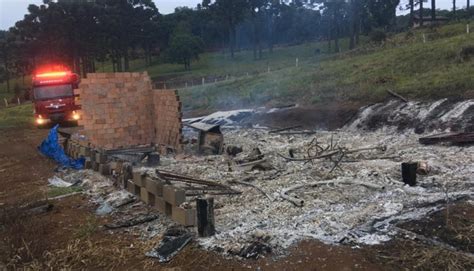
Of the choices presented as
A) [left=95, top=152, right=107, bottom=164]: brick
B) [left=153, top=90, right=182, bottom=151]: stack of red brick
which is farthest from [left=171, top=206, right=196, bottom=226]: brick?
[left=153, top=90, right=182, bottom=151]: stack of red brick

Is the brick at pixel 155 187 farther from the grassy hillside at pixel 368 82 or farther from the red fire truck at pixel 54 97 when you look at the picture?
the red fire truck at pixel 54 97

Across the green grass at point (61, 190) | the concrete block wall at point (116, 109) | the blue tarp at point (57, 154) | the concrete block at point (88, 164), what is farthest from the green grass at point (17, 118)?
the green grass at point (61, 190)

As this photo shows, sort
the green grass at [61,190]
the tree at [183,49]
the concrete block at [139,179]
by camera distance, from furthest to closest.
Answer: the tree at [183,49] → the green grass at [61,190] → the concrete block at [139,179]

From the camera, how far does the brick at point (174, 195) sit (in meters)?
6.26

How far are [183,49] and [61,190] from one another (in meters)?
53.7

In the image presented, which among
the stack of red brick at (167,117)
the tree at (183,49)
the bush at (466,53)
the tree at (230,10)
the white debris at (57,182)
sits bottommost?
the white debris at (57,182)

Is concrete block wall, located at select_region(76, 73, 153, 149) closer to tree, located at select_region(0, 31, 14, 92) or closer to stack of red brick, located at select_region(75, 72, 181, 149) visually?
stack of red brick, located at select_region(75, 72, 181, 149)

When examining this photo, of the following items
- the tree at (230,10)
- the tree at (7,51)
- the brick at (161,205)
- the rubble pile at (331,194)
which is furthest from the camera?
the tree at (230,10)

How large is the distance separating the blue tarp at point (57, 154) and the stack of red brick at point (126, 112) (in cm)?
94

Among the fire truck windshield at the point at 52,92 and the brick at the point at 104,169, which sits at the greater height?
the fire truck windshield at the point at 52,92

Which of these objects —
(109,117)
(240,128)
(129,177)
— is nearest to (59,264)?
(129,177)

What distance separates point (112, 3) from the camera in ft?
178

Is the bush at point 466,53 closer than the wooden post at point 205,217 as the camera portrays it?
No

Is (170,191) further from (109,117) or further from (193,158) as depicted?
(109,117)
